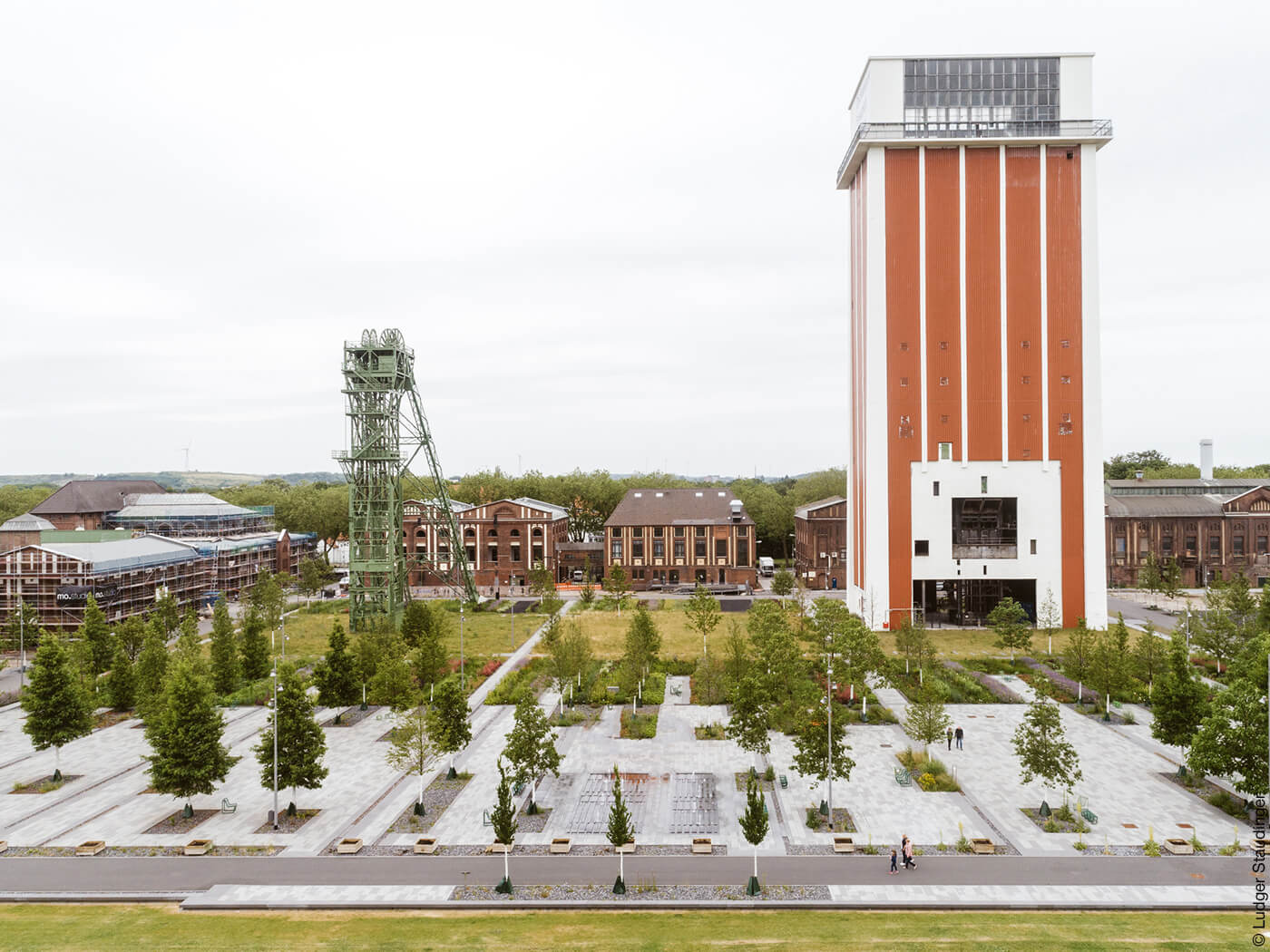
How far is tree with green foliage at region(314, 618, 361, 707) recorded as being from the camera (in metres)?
41.7

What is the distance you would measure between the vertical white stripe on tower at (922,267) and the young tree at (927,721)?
102 feet

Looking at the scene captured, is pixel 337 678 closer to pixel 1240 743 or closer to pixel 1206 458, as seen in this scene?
pixel 1240 743

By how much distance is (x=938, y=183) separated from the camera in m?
61.9

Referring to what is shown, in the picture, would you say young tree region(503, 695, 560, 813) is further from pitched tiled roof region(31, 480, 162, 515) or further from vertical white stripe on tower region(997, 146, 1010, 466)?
pitched tiled roof region(31, 480, 162, 515)

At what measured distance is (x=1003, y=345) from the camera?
6122cm

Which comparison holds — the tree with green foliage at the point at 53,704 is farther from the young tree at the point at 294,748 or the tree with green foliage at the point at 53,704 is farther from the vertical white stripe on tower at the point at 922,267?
the vertical white stripe on tower at the point at 922,267

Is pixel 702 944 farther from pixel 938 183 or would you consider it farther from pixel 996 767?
pixel 938 183

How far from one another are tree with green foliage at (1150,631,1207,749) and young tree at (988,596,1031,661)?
18483 mm

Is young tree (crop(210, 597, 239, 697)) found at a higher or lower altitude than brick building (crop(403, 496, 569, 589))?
lower

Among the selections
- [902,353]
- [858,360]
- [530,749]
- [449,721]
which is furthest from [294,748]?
[858,360]

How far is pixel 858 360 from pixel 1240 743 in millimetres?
43180

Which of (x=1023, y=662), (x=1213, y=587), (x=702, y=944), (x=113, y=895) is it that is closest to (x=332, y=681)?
(x=113, y=895)

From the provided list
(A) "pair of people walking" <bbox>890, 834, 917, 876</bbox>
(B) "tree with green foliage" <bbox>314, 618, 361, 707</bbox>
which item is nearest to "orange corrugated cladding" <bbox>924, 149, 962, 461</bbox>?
(A) "pair of people walking" <bbox>890, 834, 917, 876</bbox>

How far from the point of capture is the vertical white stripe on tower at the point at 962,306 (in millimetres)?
61406
